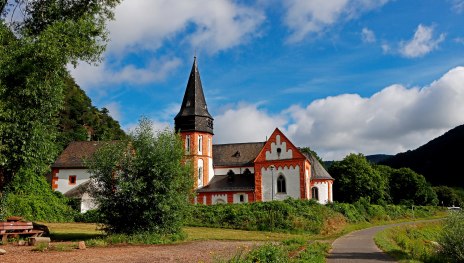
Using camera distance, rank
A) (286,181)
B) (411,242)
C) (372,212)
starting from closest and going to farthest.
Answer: (411,242)
(372,212)
(286,181)

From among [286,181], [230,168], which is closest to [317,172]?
[286,181]

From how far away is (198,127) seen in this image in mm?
52594

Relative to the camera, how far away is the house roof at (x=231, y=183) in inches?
1991

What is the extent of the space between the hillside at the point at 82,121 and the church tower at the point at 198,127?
29454 millimetres

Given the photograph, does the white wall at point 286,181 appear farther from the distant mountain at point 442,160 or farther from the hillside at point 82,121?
the distant mountain at point 442,160

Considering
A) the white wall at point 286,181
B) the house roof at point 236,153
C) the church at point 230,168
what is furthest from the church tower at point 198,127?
the white wall at point 286,181

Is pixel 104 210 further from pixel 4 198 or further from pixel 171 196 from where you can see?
pixel 4 198

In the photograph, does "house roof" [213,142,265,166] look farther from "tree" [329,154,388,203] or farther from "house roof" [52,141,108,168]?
"tree" [329,154,388,203]

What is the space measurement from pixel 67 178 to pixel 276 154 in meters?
24.8

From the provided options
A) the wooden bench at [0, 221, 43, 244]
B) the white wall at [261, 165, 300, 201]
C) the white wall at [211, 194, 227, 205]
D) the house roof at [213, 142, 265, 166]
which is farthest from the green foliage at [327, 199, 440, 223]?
the wooden bench at [0, 221, 43, 244]

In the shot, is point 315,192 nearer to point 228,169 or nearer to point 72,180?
point 228,169

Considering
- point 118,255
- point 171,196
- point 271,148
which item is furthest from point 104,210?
point 271,148

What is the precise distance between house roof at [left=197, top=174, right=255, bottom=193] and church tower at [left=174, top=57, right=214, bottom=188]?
0.97m

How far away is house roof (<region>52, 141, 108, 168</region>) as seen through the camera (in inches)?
1965
